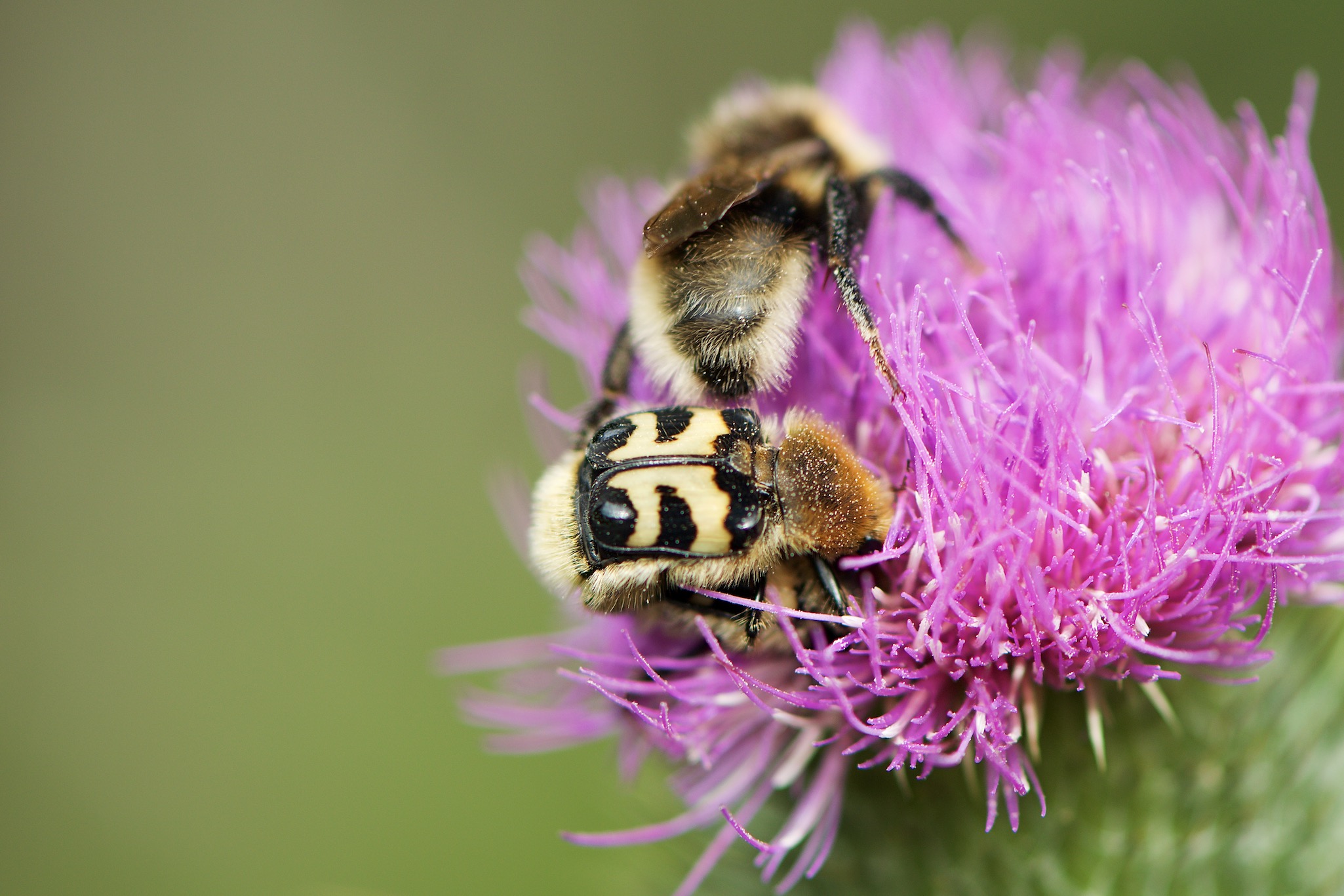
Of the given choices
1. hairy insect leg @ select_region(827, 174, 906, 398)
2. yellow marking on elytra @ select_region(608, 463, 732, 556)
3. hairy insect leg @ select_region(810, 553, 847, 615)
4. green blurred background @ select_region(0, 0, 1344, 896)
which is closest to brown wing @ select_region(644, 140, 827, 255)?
hairy insect leg @ select_region(827, 174, 906, 398)

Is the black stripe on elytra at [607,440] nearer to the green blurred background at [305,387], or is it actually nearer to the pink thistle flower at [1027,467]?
the pink thistle flower at [1027,467]

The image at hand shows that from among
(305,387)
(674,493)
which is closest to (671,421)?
(674,493)

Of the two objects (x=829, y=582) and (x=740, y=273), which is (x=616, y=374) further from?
(x=829, y=582)

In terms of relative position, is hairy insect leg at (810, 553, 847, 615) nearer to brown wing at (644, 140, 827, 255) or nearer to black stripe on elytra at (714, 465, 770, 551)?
black stripe on elytra at (714, 465, 770, 551)

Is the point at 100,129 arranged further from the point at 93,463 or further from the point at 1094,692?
the point at 1094,692

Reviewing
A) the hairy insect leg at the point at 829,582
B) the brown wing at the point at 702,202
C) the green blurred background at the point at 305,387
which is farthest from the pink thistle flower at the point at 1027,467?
the green blurred background at the point at 305,387
